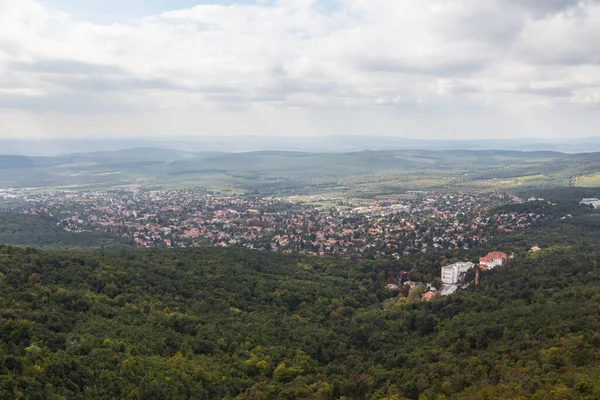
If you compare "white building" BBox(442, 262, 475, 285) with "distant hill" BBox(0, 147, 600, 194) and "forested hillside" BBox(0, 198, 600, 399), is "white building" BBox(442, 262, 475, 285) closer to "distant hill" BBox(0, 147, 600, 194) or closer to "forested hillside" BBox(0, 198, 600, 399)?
"forested hillside" BBox(0, 198, 600, 399)

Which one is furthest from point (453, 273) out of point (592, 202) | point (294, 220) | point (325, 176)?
point (325, 176)

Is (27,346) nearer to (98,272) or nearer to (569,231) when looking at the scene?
(98,272)

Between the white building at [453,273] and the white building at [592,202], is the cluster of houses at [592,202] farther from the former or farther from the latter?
the white building at [453,273]

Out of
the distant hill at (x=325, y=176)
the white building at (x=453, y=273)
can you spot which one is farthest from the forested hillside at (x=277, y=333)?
the distant hill at (x=325, y=176)

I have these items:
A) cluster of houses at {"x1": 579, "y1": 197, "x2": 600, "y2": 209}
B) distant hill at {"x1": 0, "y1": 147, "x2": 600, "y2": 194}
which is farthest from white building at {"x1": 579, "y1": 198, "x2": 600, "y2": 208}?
distant hill at {"x1": 0, "y1": 147, "x2": 600, "y2": 194}

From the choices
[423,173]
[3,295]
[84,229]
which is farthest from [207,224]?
[423,173]

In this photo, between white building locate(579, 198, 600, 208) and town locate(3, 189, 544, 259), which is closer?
town locate(3, 189, 544, 259)
